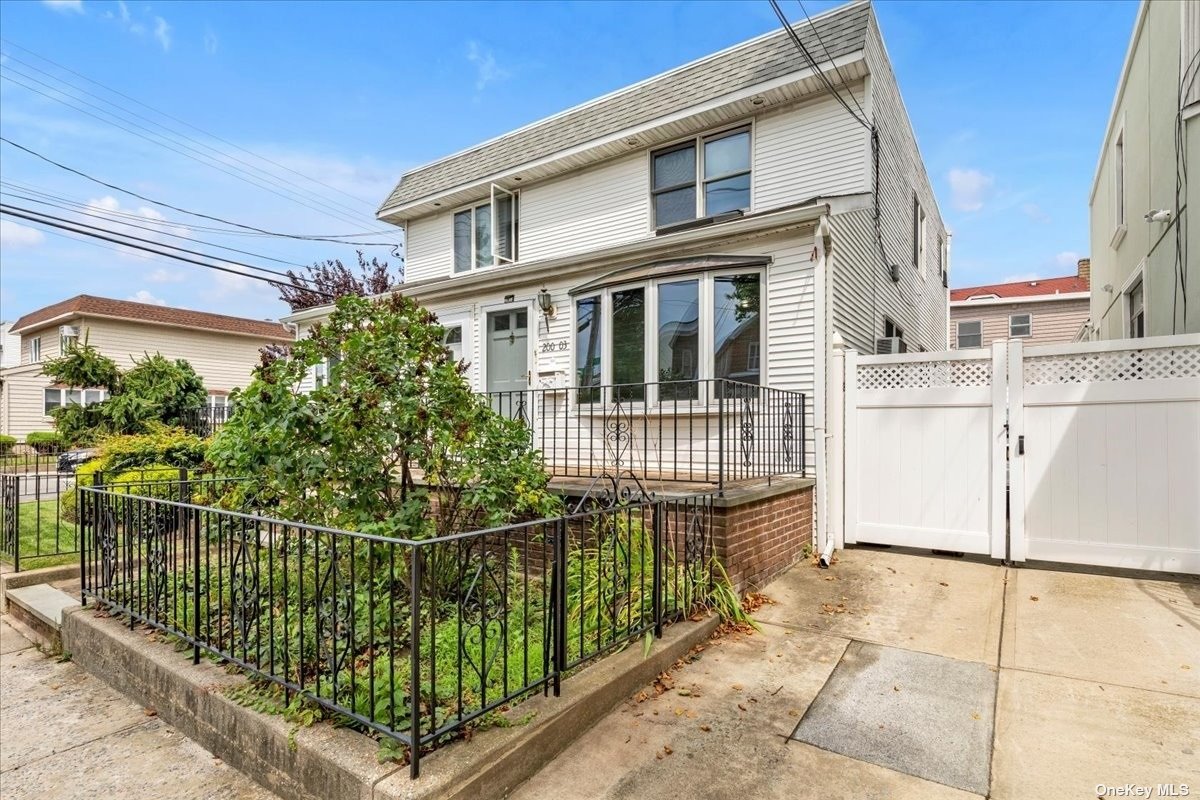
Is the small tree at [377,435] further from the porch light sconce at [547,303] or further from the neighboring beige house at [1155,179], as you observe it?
the neighboring beige house at [1155,179]

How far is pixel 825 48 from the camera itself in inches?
307

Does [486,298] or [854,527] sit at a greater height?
[486,298]

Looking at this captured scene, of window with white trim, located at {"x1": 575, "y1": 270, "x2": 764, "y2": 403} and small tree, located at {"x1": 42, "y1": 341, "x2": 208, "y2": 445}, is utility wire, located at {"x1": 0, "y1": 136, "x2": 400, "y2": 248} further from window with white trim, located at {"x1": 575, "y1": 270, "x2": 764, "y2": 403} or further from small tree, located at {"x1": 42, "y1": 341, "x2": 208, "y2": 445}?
window with white trim, located at {"x1": 575, "y1": 270, "x2": 764, "y2": 403}

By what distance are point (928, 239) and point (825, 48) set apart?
651 cm

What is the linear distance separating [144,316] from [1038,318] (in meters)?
33.0

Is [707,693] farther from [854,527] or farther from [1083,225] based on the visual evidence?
[1083,225]

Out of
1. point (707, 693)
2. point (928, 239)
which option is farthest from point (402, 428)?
point (928, 239)

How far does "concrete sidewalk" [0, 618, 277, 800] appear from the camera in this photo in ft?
8.79

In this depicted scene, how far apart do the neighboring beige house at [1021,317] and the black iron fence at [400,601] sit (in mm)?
20740

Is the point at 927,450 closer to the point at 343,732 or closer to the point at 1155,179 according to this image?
the point at 1155,179

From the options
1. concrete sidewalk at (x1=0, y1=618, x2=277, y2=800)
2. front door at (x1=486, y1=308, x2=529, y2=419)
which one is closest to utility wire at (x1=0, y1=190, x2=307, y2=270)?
front door at (x1=486, y1=308, x2=529, y2=419)

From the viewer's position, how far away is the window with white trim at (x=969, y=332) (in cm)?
2175

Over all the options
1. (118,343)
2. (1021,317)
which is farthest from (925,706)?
(118,343)

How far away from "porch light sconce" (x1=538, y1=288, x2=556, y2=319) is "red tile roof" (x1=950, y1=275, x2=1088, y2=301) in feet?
65.8
